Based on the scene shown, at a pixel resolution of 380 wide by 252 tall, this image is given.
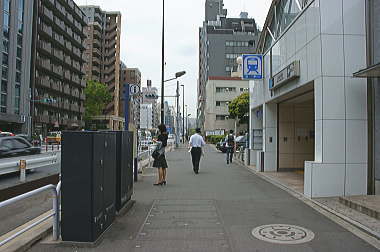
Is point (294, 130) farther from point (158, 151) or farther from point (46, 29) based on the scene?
point (46, 29)

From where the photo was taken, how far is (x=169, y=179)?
11.3m

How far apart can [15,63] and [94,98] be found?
96.9 ft

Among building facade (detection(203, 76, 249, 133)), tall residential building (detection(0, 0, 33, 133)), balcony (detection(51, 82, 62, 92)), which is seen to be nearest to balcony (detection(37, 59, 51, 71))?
balcony (detection(51, 82, 62, 92))

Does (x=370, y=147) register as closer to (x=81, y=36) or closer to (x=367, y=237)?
(x=367, y=237)

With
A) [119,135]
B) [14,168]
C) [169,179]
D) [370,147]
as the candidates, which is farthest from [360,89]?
[14,168]

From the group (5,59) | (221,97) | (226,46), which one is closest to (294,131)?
(5,59)

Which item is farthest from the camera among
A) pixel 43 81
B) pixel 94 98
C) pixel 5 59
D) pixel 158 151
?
pixel 94 98

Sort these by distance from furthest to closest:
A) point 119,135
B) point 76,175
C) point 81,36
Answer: point 81,36 → point 119,135 → point 76,175

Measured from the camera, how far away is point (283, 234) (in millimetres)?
5086

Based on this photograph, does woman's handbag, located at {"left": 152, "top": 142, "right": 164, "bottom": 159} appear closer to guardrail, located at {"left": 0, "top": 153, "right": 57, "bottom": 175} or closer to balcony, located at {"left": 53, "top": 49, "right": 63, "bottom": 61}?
guardrail, located at {"left": 0, "top": 153, "right": 57, "bottom": 175}

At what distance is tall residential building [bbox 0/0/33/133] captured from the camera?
3794 cm

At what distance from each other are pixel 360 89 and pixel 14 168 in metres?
9.49

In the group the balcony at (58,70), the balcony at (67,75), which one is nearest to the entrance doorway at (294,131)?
the balcony at (58,70)

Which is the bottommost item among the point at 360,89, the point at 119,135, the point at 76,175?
the point at 76,175
